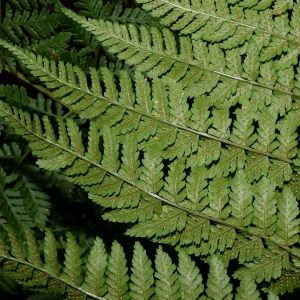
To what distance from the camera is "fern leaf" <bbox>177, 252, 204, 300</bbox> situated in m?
1.17

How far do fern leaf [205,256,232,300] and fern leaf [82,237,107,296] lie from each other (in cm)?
31

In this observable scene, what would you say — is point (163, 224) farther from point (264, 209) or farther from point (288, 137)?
point (288, 137)

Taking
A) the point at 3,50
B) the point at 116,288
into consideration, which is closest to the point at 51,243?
the point at 116,288

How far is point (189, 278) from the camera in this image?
3.86 feet

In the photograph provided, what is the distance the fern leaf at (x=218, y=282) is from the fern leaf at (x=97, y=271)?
314mm

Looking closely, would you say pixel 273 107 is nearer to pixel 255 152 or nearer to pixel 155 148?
pixel 255 152

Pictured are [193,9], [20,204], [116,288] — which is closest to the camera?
[116,288]

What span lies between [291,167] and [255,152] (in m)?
0.12

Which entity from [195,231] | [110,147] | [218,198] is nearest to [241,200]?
[218,198]

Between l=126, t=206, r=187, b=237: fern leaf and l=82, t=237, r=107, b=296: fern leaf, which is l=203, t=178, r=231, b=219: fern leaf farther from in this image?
l=82, t=237, r=107, b=296: fern leaf

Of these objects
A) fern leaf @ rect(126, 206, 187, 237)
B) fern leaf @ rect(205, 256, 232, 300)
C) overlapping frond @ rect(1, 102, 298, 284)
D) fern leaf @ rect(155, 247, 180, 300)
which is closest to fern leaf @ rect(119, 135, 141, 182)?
overlapping frond @ rect(1, 102, 298, 284)

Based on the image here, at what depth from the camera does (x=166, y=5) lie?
130cm

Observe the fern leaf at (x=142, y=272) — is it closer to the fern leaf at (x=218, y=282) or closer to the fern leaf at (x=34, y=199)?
the fern leaf at (x=218, y=282)

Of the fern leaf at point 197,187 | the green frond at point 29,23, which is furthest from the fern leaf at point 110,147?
the green frond at point 29,23
